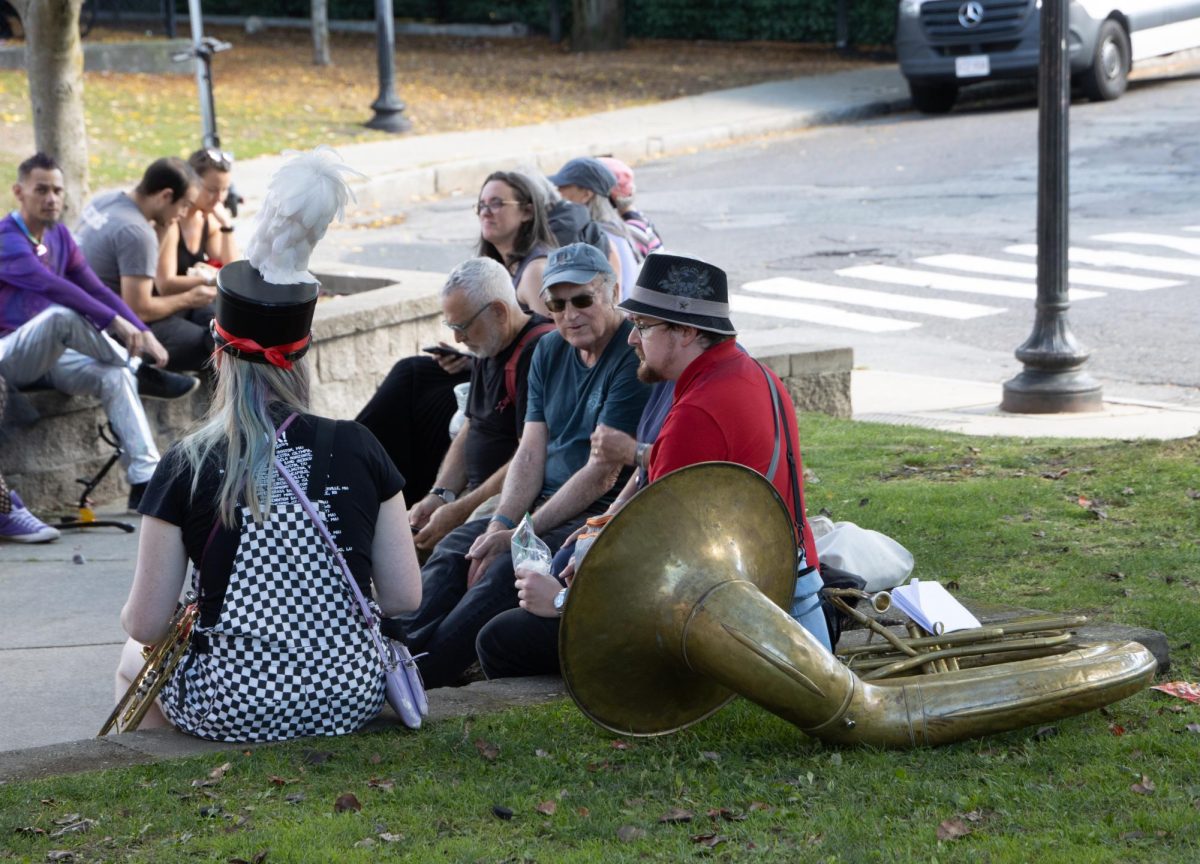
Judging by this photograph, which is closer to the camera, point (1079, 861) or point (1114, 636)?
point (1079, 861)

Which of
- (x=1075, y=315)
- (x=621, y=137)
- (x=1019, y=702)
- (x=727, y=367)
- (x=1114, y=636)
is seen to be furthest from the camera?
(x=621, y=137)

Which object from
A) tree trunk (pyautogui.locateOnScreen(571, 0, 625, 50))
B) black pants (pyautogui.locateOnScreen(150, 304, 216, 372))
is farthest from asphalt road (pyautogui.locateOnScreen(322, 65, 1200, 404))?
tree trunk (pyautogui.locateOnScreen(571, 0, 625, 50))

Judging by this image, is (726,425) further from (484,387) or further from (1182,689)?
(484,387)

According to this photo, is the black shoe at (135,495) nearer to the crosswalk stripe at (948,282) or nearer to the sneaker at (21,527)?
the sneaker at (21,527)

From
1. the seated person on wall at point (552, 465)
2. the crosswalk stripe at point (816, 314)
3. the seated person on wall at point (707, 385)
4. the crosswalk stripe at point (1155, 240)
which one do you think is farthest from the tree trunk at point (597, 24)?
the seated person on wall at point (707, 385)

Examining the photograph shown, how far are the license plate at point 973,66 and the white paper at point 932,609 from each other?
52.2 feet

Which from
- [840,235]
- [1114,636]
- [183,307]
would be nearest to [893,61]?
[840,235]

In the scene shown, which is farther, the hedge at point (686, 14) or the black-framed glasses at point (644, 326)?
the hedge at point (686, 14)

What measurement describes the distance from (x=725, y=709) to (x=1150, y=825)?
4.09 feet

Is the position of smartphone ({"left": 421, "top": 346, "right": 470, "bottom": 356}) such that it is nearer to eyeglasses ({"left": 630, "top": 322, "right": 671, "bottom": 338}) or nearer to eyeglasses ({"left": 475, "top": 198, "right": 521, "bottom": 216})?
eyeglasses ({"left": 475, "top": 198, "right": 521, "bottom": 216})

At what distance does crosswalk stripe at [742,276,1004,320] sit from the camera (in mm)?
11977

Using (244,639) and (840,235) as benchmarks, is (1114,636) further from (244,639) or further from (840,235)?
(840,235)

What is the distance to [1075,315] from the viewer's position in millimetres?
11609

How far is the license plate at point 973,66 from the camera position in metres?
19.5
